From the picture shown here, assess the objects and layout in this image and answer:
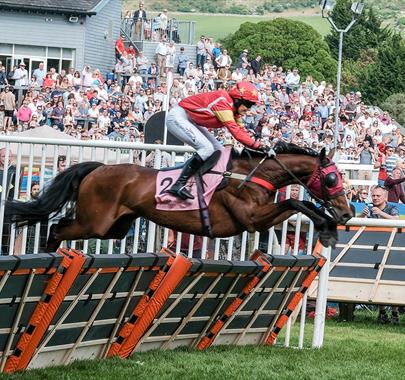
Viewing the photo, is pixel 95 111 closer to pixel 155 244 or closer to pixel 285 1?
pixel 155 244

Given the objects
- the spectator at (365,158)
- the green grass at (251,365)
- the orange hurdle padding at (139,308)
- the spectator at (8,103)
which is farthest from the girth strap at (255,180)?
the spectator at (8,103)

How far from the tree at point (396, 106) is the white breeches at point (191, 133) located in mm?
49619

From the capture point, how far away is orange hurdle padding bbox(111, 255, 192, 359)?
841cm

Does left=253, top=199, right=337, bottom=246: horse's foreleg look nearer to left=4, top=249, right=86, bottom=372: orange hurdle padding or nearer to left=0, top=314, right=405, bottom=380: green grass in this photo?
left=0, top=314, right=405, bottom=380: green grass

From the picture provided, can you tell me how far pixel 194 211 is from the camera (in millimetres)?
11117

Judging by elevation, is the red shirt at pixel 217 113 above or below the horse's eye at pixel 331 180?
above

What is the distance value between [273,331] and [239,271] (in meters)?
1.15

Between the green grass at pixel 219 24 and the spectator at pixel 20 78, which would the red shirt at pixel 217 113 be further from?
the green grass at pixel 219 24

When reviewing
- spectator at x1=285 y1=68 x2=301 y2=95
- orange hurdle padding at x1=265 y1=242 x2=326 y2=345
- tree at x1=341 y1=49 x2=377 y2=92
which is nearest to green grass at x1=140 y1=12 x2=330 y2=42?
tree at x1=341 y1=49 x2=377 y2=92

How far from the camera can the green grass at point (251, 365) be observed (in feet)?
26.2

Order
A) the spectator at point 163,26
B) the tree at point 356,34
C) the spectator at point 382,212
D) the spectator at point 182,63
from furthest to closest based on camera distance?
the tree at point 356,34, the spectator at point 163,26, the spectator at point 182,63, the spectator at point 382,212

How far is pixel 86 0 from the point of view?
176ft

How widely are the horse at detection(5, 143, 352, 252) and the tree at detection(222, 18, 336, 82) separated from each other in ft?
189

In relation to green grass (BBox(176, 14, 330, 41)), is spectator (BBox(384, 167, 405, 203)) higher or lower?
higher
